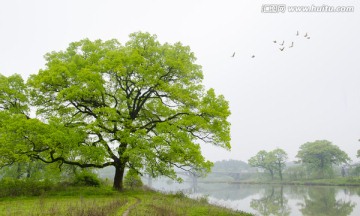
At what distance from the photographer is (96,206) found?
16.0 m

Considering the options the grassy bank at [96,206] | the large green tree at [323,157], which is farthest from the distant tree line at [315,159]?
the grassy bank at [96,206]

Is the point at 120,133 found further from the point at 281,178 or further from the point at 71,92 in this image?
the point at 281,178

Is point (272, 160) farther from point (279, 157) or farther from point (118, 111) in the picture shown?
point (118, 111)

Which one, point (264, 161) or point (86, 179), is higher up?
point (264, 161)

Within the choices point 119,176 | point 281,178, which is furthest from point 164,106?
point 281,178

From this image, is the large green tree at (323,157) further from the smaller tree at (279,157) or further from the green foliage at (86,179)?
the green foliage at (86,179)

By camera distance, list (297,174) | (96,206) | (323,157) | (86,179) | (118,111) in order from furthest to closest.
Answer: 1. (297,174)
2. (323,157)
3. (86,179)
4. (118,111)
5. (96,206)

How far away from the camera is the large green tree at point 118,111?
22.2 metres

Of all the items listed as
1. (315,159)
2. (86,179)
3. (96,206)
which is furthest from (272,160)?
(96,206)

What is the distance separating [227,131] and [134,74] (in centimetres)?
987

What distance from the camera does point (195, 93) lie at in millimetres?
26172

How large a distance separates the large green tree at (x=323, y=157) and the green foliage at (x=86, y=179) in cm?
7643

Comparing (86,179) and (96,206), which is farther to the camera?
(86,179)

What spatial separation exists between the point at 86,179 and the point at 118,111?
984cm
